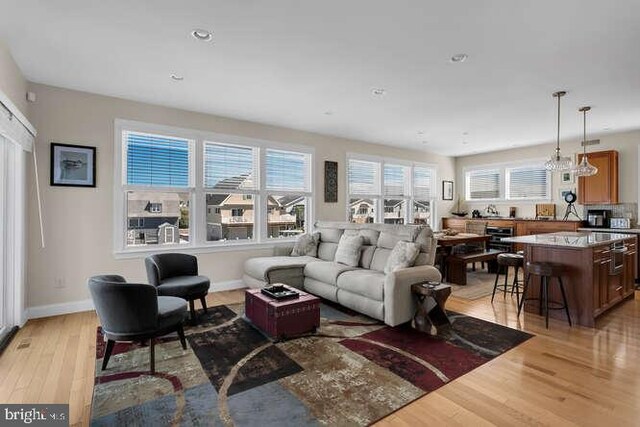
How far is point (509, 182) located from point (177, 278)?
7500mm

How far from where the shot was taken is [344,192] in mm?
6543

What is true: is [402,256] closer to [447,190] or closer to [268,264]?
[268,264]

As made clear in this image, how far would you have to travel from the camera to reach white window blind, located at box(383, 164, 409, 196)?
290 inches

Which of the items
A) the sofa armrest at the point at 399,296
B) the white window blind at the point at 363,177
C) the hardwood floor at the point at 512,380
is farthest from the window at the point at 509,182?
the sofa armrest at the point at 399,296

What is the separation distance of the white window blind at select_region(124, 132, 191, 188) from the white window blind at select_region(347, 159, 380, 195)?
3.18 m

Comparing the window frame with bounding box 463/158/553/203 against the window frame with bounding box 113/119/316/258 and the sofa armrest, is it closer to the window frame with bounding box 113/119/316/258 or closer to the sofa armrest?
the window frame with bounding box 113/119/316/258

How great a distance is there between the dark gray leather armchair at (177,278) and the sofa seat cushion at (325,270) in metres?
1.40

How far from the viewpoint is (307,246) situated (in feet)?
17.1

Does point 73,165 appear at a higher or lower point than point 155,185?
higher

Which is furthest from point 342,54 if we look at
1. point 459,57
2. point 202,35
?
point 202,35

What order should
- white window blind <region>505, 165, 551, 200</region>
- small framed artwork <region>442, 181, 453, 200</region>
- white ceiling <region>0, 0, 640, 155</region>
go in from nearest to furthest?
1. white ceiling <region>0, 0, 640, 155</region>
2. white window blind <region>505, 165, 551, 200</region>
3. small framed artwork <region>442, 181, 453, 200</region>

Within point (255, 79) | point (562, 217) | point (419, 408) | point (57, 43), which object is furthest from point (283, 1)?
point (562, 217)

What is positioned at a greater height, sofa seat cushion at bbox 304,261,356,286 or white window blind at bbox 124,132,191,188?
white window blind at bbox 124,132,191,188

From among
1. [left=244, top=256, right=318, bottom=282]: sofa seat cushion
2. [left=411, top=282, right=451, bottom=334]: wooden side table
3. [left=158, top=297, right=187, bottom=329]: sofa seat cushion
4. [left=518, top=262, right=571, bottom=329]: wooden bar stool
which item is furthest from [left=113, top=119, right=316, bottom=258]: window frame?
[left=518, top=262, right=571, bottom=329]: wooden bar stool
